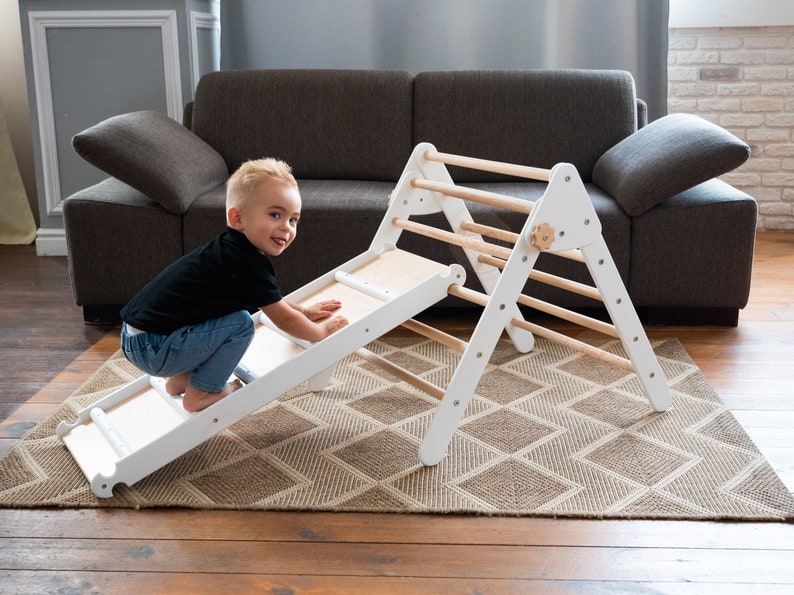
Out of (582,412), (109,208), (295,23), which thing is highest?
(295,23)

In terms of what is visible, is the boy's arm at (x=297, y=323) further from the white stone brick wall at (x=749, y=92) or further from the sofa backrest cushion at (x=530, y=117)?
the white stone brick wall at (x=749, y=92)

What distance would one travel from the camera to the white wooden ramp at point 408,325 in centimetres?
182

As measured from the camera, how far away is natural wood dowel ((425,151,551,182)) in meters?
1.89

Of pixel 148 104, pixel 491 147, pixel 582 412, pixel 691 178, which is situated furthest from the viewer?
pixel 148 104

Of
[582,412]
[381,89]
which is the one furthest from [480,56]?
[582,412]

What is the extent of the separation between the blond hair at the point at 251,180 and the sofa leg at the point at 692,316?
151 cm

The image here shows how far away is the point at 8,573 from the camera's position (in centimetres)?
152

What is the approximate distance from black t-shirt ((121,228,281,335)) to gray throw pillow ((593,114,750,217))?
137 centimetres

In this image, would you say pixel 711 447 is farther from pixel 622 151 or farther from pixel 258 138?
pixel 258 138

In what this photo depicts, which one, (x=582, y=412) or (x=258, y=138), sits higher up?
(x=258, y=138)

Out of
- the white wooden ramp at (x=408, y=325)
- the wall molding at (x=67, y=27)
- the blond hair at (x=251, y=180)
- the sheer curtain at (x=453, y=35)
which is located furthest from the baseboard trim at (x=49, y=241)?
the blond hair at (x=251, y=180)

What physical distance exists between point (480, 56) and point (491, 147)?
0.83m

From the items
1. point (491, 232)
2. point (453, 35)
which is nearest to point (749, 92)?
point (453, 35)

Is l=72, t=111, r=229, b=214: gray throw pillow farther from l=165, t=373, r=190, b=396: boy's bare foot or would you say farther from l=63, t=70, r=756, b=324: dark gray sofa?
l=165, t=373, r=190, b=396: boy's bare foot
